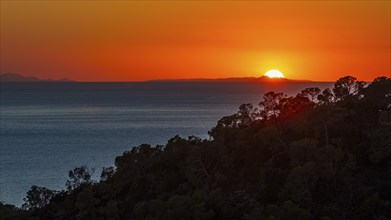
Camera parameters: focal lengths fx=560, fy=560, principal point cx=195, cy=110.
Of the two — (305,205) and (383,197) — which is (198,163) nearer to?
(305,205)

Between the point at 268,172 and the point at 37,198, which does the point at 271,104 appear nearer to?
the point at 268,172

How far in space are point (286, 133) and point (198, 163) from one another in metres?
10.8

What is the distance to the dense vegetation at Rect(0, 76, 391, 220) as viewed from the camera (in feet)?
159

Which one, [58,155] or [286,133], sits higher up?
[286,133]

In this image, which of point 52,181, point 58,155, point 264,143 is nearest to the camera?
point 264,143

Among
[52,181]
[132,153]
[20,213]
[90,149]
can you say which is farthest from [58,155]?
[20,213]

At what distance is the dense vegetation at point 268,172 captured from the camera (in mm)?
48344

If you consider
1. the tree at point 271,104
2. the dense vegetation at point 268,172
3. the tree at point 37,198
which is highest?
the tree at point 271,104

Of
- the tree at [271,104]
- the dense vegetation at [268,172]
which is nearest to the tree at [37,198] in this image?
the dense vegetation at [268,172]

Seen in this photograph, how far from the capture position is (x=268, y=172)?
179 feet

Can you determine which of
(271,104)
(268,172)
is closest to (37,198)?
(268,172)

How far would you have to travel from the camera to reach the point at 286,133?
201ft

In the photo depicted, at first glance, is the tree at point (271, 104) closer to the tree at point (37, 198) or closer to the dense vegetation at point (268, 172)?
the dense vegetation at point (268, 172)

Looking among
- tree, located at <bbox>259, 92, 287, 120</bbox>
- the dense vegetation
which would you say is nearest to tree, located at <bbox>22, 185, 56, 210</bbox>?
the dense vegetation
